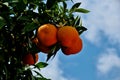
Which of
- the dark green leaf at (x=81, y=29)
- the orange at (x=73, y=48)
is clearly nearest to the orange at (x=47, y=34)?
the orange at (x=73, y=48)

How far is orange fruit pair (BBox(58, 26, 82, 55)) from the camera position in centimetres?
276

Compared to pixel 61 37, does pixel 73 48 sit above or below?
below

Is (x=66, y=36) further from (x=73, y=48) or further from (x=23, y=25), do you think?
(x=23, y=25)

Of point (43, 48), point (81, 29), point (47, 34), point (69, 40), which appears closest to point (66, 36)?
point (69, 40)

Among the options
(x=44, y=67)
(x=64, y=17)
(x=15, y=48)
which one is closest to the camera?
(x=64, y=17)

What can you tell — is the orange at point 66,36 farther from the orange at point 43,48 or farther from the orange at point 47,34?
the orange at point 43,48

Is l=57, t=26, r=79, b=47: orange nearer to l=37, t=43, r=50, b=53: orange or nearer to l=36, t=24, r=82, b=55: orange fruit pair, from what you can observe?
l=36, t=24, r=82, b=55: orange fruit pair

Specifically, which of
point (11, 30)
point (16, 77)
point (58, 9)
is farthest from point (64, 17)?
point (16, 77)

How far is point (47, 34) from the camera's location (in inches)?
110

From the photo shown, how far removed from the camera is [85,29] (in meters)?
3.13

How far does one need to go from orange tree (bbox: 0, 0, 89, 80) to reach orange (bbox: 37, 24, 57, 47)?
11cm

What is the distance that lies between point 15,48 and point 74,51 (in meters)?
0.61

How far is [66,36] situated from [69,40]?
0.12 ft

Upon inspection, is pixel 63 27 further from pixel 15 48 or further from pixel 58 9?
pixel 15 48
